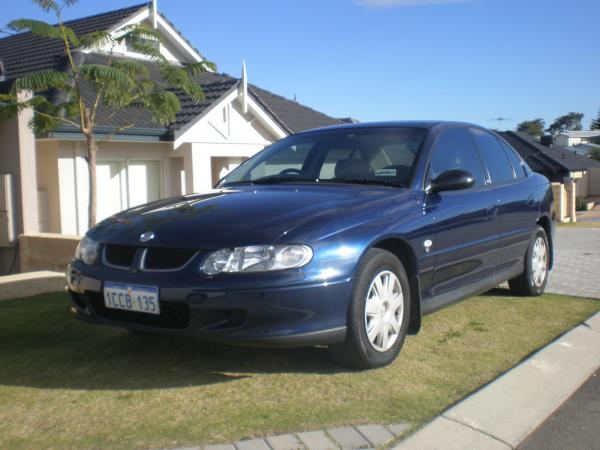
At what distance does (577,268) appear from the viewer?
8.43m

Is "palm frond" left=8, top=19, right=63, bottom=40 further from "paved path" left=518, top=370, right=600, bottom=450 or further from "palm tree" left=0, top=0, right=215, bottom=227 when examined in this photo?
"paved path" left=518, top=370, right=600, bottom=450

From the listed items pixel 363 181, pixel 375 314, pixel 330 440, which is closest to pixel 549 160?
pixel 363 181

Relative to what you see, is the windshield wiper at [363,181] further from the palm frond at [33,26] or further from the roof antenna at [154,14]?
the roof antenna at [154,14]

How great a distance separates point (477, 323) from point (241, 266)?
257 centimetres

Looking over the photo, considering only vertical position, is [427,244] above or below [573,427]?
above

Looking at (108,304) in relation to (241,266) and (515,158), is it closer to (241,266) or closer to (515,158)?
(241,266)

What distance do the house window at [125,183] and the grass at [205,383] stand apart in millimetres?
7956

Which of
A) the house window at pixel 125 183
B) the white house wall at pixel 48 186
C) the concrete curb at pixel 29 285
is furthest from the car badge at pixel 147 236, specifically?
the house window at pixel 125 183

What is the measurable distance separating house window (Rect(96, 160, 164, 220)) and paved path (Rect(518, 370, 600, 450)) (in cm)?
1069

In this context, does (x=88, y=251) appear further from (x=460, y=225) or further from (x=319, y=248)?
(x=460, y=225)

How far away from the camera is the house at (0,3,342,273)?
9.81 meters

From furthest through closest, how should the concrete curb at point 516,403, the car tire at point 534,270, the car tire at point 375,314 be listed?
the car tire at point 534,270, the car tire at point 375,314, the concrete curb at point 516,403

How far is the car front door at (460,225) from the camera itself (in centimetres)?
459

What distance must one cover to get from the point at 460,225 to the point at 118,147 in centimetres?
977
